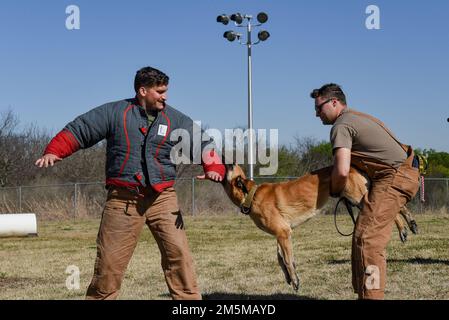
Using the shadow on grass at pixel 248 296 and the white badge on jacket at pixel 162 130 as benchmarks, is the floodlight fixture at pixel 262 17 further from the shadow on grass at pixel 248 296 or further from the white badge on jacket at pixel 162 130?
the white badge on jacket at pixel 162 130

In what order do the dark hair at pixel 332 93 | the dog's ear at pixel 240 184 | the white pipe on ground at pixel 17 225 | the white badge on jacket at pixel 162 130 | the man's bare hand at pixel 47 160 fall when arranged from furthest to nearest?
1. the white pipe on ground at pixel 17 225
2. the dog's ear at pixel 240 184
3. the dark hair at pixel 332 93
4. the white badge on jacket at pixel 162 130
5. the man's bare hand at pixel 47 160

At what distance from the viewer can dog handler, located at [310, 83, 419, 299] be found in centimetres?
501

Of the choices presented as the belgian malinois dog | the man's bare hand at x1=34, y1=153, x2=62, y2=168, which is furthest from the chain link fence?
the man's bare hand at x1=34, y1=153, x2=62, y2=168

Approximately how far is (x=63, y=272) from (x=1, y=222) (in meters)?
7.30

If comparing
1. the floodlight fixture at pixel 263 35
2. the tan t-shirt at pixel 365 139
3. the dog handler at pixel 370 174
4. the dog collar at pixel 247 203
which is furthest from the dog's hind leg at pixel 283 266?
the floodlight fixture at pixel 263 35

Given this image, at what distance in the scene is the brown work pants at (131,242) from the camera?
501cm

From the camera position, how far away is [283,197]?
7520 mm

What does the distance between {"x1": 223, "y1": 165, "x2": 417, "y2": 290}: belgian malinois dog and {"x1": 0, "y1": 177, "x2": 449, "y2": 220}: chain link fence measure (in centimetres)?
1580

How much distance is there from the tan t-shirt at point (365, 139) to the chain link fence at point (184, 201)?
18.3 meters

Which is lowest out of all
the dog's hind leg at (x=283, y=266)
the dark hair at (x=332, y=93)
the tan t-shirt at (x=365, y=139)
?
the dog's hind leg at (x=283, y=266)

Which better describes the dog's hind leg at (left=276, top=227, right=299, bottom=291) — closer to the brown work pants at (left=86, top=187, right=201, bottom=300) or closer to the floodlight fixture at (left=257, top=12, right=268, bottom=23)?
the brown work pants at (left=86, top=187, right=201, bottom=300)

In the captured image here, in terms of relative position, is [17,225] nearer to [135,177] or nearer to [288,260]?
[288,260]

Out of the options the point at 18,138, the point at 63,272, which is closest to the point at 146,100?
the point at 63,272
